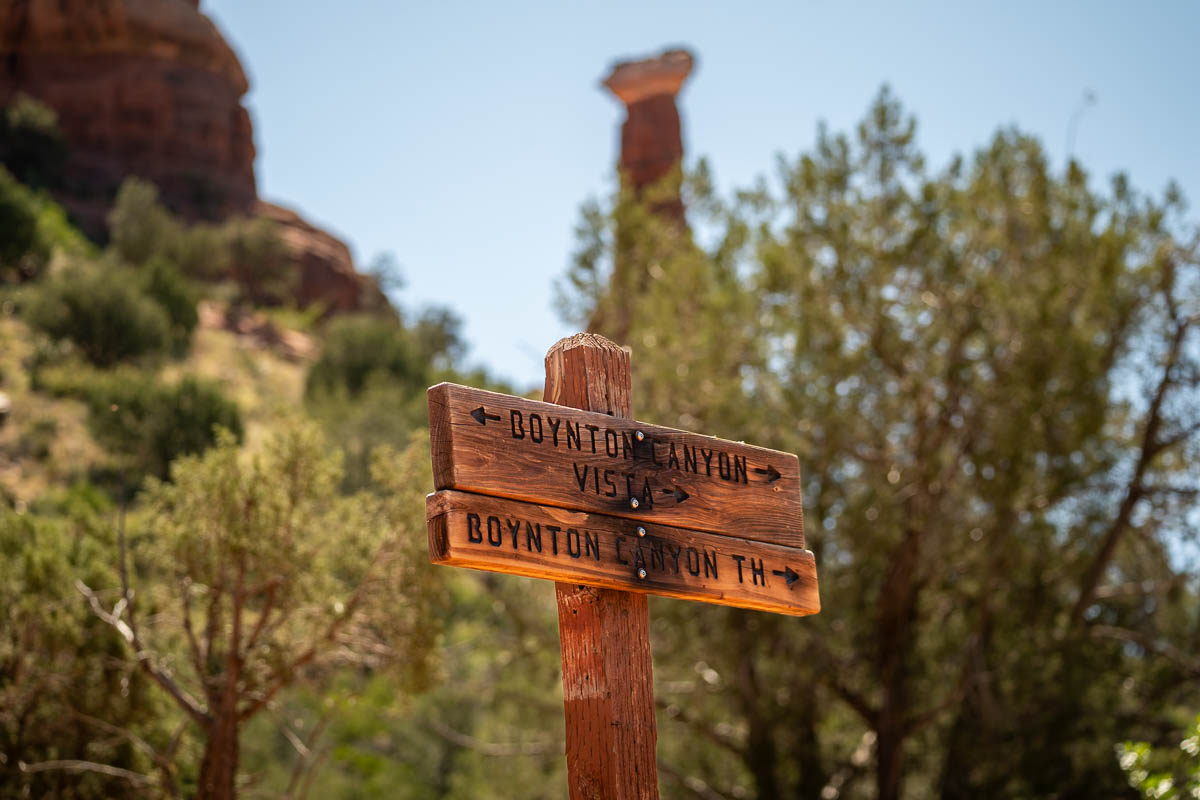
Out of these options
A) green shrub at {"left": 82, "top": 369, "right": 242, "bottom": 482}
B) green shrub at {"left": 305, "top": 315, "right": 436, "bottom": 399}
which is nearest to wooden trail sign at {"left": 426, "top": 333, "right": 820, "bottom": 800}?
green shrub at {"left": 82, "top": 369, "right": 242, "bottom": 482}

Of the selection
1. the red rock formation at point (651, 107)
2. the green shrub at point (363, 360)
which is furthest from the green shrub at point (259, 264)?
the red rock formation at point (651, 107)

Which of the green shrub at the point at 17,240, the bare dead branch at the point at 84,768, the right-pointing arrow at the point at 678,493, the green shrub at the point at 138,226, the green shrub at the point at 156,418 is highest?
the green shrub at the point at 138,226

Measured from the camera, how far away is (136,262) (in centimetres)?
4538

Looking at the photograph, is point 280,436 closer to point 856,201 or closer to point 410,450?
point 410,450

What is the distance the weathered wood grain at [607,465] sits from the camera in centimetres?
298

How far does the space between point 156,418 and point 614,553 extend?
2216 centimetres

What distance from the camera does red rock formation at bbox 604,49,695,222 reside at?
4441 centimetres

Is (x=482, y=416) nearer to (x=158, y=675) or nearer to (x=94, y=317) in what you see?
(x=158, y=675)

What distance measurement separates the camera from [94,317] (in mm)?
32406

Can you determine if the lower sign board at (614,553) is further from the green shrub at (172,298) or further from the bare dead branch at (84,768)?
the green shrub at (172,298)

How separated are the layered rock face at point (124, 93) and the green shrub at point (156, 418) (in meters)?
29.6

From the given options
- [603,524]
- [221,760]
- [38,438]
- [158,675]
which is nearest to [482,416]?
[603,524]

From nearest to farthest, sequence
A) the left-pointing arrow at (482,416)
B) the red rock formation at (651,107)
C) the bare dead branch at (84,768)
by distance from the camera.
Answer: the left-pointing arrow at (482,416) → the bare dead branch at (84,768) → the red rock formation at (651,107)

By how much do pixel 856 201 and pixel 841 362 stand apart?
6.50ft
